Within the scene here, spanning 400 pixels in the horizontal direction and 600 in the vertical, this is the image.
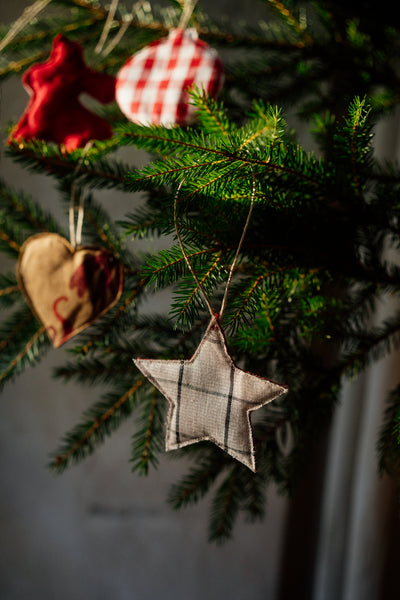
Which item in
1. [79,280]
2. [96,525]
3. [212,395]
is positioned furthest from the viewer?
[96,525]

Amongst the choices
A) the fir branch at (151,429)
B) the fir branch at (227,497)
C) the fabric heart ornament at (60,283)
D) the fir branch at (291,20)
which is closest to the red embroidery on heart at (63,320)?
the fabric heart ornament at (60,283)

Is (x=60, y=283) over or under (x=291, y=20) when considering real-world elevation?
under

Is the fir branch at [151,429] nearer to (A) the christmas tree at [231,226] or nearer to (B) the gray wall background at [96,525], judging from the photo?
(A) the christmas tree at [231,226]

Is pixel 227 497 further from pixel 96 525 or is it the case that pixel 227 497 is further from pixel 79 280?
pixel 96 525

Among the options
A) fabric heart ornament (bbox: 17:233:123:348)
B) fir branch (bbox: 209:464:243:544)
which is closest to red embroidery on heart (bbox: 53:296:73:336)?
fabric heart ornament (bbox: 17:233:123:348)

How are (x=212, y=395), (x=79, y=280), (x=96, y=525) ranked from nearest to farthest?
1. (x=212, y=395)
2. (x=79, y=280)
3. (x=96, y=525)

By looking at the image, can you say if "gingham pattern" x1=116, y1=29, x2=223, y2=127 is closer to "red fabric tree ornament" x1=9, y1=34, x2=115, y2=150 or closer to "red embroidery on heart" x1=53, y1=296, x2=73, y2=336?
"red fabric tree ornament" x1=9, y1=34, x2=115, y2=150

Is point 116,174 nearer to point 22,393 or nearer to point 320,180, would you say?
point 320,180

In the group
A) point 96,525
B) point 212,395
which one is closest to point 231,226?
point 212,395
